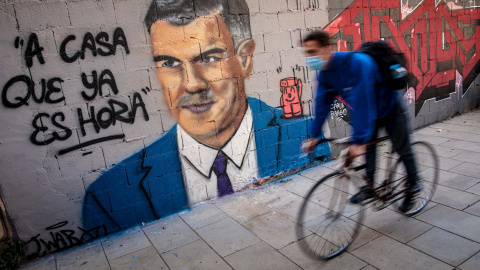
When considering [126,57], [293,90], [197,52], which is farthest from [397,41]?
[126,57]

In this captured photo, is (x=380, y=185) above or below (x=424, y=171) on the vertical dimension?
above

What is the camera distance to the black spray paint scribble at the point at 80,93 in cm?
320

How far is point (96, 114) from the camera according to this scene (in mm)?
3555

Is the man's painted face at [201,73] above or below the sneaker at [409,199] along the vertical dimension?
above

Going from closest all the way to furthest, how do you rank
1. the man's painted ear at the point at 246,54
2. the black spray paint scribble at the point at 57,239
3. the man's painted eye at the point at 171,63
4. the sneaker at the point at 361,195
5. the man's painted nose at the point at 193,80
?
the sneaker at the point at 361,195 < the black spray paint scribble at the point at 57,239 < the man's painted eye at the point at 171,63 < the man's painted nose at the point at 193,80 < the man's painted ear at the point at 246,54

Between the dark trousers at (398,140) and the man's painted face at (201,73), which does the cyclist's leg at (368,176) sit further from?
the man's painted face at (201,73)

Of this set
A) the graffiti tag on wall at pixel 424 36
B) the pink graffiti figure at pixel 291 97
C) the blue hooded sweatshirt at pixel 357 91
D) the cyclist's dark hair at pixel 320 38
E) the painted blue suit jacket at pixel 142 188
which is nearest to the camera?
the blue hooded sweatshirt at pixel 357 91

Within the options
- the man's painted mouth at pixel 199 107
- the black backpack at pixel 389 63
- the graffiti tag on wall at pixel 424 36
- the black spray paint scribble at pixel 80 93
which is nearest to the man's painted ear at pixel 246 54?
the man's painted mouth at pixel 199 107

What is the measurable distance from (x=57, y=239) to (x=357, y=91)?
3.34 meters

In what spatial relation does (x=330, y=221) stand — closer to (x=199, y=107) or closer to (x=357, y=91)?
(x=357, y=91)

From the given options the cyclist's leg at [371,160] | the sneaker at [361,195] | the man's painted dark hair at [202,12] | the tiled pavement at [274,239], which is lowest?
the tiled pavement at [274,239]

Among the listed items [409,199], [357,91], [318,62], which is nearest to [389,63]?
[357,91]

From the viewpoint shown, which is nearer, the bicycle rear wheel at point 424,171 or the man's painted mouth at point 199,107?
the bicycle rear wheel at point 424,171

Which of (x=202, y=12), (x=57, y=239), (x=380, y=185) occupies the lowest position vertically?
(x=57, y=239)
